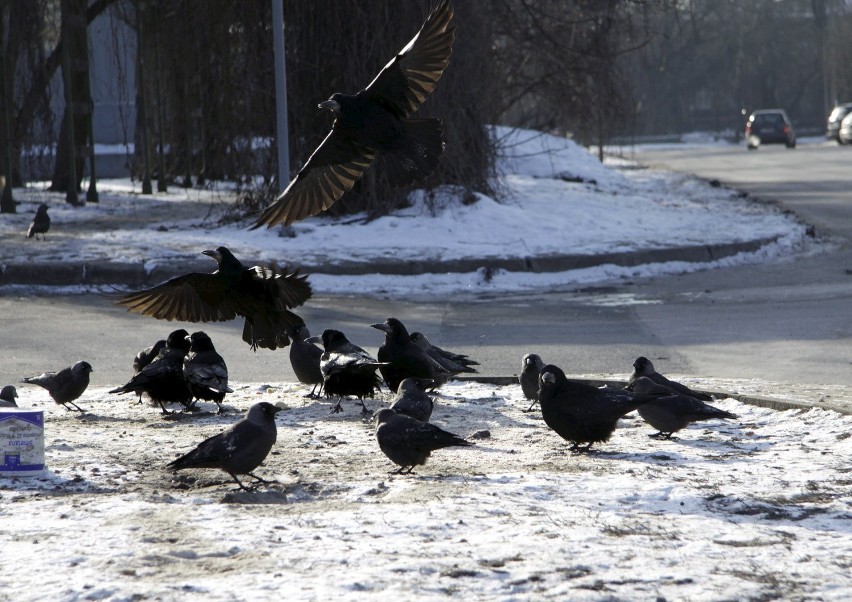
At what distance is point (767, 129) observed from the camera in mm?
58000

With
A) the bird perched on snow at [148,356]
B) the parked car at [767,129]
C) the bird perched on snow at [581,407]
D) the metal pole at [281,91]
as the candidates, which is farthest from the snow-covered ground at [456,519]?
the parked car at [767,129]

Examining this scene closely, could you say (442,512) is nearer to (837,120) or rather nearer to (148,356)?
(148,356)

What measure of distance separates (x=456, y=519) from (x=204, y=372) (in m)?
3.13

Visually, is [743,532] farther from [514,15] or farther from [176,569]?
[514,15]

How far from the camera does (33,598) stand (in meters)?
3.97

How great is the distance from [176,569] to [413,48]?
4.73 m

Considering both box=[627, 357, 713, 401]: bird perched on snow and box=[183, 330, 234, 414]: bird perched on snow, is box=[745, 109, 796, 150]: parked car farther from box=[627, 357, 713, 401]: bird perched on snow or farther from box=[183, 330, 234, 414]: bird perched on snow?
box=[183, 330, 234, 414]: bird perched on snow

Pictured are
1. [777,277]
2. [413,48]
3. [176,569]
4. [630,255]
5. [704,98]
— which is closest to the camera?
[176,569]

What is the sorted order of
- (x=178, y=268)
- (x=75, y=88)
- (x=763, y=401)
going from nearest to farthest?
(x=763, y=401)
(x=178, y=268)
(x=75, y=88)

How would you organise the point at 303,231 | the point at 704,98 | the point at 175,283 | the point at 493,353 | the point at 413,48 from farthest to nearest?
the point at 704,98
the point at 303,231
the point at 493,353
the point at 413,48
the point at 175,283

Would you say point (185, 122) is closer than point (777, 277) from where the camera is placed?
No

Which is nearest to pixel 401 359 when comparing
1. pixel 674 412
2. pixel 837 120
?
pixel 674 412

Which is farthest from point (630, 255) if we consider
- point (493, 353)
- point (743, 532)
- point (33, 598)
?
point (33, 598)

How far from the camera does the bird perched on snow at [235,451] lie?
5641 millimetres
